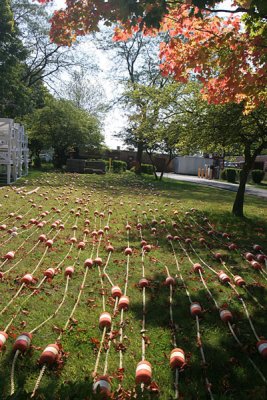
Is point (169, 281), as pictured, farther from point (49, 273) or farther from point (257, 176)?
point (257, 176)

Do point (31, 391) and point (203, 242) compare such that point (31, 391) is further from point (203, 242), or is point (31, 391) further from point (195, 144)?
point (195, 144)

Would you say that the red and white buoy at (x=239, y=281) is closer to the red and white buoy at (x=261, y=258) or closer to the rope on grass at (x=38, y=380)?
the red and white buoy at (x=261, y=258)

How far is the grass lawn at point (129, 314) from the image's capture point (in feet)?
7.82

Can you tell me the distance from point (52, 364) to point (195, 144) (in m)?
7.91

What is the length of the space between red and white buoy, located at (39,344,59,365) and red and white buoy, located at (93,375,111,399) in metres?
0.44

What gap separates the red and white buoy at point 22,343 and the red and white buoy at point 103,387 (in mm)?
731

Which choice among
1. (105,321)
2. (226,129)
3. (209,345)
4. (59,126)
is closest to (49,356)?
(105,321)

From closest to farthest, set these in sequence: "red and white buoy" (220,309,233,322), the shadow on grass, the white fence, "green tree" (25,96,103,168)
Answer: the shadow on grass < "red and white buoy" (220,309,233,322) < the white fence < "green tree" (25,96,103,168)

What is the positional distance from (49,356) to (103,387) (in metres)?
0.54

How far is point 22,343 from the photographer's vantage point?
262cm

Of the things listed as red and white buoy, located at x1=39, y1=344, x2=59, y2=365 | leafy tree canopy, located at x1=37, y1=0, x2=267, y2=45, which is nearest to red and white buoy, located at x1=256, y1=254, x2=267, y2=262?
leafy tree canopy, located at x1=37, y1=0, x2=267, y2=45

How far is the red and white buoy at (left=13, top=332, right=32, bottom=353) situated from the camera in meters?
2.61

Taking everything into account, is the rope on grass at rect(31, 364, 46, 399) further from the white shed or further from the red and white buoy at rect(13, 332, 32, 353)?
the white shed

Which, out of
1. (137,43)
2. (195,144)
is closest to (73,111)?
(137,43)
